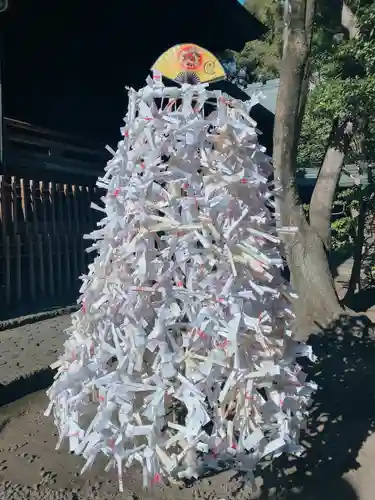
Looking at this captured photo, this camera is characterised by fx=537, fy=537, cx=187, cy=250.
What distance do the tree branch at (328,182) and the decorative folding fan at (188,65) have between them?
3.01 m

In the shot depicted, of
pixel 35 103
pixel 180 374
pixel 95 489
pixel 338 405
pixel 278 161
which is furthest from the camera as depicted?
pixel 35 103

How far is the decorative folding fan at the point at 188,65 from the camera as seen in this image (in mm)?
3309

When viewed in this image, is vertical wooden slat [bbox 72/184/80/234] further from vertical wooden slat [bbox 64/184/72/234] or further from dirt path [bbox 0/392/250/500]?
dirt path [bbox 0/392/250/500]

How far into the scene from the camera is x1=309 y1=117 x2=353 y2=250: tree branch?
21.1 ft

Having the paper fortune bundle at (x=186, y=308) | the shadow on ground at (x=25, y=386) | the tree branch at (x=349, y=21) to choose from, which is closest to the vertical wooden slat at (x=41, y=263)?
the shadow on ground at (x=25, y=386)

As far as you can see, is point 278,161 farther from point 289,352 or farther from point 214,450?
point 214,450

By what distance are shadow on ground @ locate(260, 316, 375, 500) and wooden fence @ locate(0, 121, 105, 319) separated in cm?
297

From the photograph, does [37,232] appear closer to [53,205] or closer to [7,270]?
[53,205]

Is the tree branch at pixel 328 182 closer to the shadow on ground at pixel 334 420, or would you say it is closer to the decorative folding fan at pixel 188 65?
the shadow on ground at pixel 334 420

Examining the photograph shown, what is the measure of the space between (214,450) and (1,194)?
3.97 meters

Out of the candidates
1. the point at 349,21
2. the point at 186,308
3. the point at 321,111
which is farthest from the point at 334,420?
the point at 349,21

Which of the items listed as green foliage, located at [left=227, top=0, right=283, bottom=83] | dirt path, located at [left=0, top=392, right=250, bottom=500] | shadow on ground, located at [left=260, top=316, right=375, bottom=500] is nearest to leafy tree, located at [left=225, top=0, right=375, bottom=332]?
shadow on ground, located at [left=260, top=316, right=375, bottom=500]

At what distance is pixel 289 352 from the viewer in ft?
8.48

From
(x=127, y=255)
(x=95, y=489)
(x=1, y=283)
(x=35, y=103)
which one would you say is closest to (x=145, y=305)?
(x=127, y=255)
